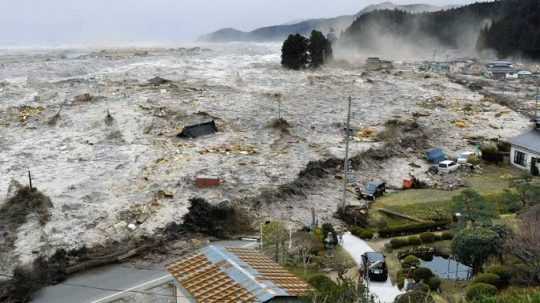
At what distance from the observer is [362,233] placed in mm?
18594

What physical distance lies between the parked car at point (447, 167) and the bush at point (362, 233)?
857 centimetres

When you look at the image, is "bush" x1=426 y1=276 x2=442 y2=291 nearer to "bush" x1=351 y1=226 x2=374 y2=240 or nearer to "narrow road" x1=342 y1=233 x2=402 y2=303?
"narrow road" x1=342 y1=233 x2=402 y2=303

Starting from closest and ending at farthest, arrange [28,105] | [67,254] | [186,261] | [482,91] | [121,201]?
1. [186,261]
2. [67,254]
3. [121,201]
4. [28,105]
5. [482,91]

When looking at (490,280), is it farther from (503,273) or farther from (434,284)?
(434,284)

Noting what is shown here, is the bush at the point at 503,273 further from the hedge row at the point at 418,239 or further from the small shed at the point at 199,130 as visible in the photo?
the small shed at the point at 199,130

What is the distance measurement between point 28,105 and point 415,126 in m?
24.9

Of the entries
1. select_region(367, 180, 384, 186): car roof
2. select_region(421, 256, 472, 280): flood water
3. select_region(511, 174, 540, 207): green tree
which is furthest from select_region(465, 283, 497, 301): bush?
select_region(367, 180, 384, 186): car roof

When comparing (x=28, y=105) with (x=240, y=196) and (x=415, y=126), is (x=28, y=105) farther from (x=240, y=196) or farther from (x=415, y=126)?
(x=415, y=126)

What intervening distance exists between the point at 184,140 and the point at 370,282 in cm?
1654

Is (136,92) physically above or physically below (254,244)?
above

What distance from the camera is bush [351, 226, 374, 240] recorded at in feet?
60.7

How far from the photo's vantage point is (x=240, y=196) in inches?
879

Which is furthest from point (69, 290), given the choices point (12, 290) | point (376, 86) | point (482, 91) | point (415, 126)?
point (482, 91)

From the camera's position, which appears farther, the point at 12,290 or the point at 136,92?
the point at 136,92
